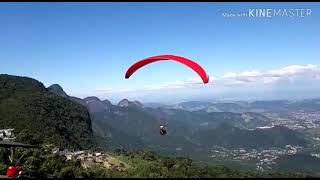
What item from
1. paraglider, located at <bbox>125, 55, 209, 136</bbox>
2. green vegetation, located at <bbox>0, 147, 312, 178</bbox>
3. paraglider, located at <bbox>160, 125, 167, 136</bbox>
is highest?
paraglider, located at <bbox>125, 55, 209, 136</bbox>

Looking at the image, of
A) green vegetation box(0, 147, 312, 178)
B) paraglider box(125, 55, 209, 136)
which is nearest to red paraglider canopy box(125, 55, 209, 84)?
paraglider box(125, 55, 209, 136)

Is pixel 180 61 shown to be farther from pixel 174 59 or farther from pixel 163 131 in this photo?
pixel 163 131

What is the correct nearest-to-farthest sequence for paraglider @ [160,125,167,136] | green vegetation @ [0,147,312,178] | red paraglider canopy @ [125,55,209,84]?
red paraglider canopy @ [125,55,209,84], paraglider @ [160,125,167,136], green vegetation @ [0,147,312,178]

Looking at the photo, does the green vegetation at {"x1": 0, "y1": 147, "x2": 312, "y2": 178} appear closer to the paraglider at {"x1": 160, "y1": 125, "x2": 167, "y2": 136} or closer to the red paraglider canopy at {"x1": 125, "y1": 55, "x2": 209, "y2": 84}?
the paraglider at {"x1": 160, "y1": 125, "x2": 167, "y2": 136}

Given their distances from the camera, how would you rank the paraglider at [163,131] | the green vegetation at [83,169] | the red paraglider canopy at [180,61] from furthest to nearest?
the green vegetation at [83,169]
the paraglider at [163,131]
the red paraglider canopy at [180,61]

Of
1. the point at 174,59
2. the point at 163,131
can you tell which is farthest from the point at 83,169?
the point at 174,59

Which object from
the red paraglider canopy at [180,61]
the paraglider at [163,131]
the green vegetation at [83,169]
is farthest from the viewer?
the green vegetation at [83,169]

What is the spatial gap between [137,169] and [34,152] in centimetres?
3270

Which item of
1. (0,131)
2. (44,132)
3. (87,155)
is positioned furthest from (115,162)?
(44,132)

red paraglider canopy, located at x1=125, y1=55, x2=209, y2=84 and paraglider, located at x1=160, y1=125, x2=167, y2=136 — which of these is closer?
red paraglider canopy, located at x1=125, y1=55, x2=209, y2=84

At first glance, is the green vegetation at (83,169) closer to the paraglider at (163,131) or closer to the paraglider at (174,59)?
the paraglider at (163,131)

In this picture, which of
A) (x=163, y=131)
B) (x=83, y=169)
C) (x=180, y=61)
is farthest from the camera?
(x=83, y=169)

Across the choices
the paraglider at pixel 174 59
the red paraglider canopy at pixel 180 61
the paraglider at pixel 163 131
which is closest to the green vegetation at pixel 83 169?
the paraglider at pixel 163 131

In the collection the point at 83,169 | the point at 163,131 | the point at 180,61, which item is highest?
the point at 180,61
